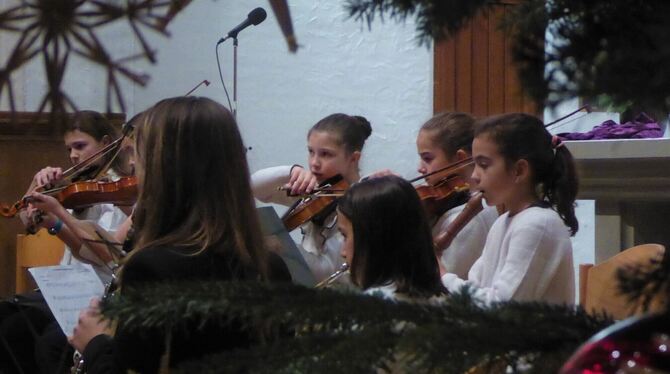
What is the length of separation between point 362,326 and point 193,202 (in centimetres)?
114

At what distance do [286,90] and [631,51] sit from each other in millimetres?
4451

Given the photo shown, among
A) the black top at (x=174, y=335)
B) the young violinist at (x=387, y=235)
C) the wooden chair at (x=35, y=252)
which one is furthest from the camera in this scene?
the wooden chair at (x=35, y=252)

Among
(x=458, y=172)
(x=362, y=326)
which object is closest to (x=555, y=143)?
(x=458, y=172)

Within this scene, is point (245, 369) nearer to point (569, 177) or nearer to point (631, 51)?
point (631, 51)

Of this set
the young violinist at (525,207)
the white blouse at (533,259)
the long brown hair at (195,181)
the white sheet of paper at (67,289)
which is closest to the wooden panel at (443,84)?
the young violinist at (525,207)

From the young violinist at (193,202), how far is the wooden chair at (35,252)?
252cm

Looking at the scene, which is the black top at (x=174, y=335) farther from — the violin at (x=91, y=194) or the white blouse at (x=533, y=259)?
the violin at (x=91, y=194)

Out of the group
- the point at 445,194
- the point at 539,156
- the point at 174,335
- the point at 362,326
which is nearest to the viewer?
the point at 362,326

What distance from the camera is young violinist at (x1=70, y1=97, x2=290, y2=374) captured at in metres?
1.51

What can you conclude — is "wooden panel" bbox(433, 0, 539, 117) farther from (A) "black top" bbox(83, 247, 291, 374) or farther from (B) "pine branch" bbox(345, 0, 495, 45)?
(B) "pine branch" bbox(345, 0, 495, 45)

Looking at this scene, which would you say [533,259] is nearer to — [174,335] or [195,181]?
[195,181]

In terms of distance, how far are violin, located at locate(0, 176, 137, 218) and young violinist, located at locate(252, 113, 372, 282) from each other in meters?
0.43

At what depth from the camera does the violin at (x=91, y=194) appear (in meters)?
3.42

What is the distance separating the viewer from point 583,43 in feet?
1.39
